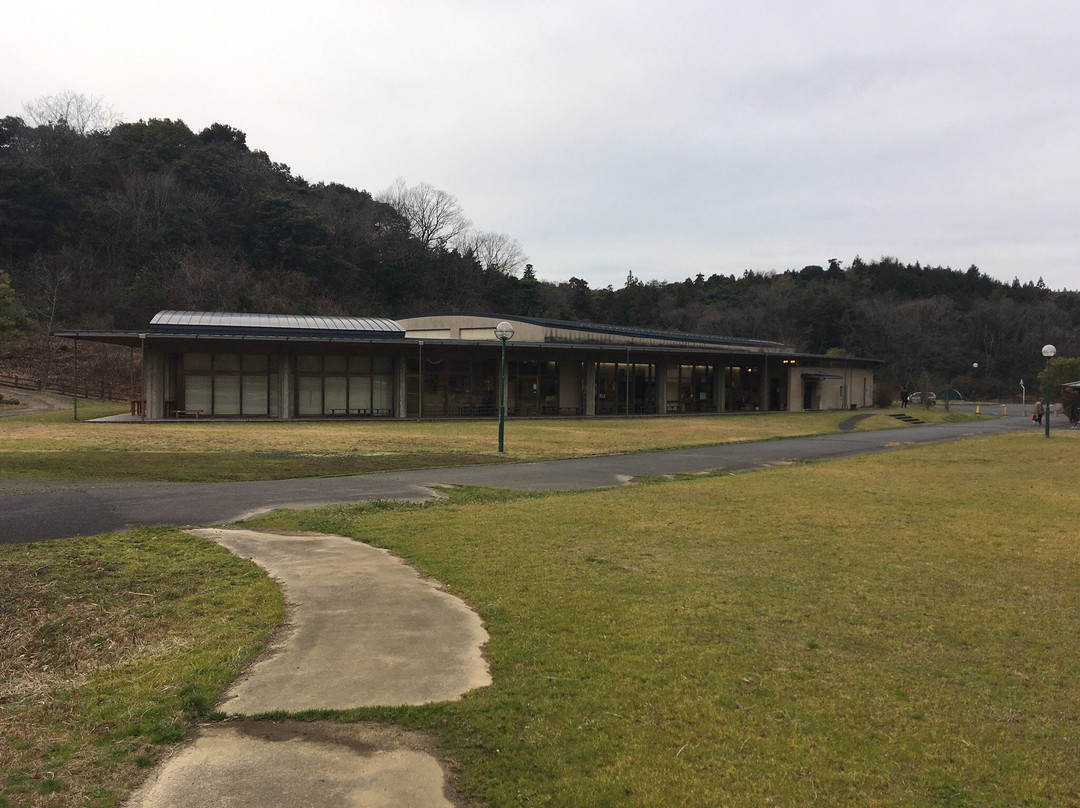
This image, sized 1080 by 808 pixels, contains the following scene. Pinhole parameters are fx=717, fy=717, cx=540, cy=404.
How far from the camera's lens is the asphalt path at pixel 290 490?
9.54 metres

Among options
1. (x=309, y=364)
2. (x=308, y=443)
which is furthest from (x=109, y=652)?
(x=309, y=364)

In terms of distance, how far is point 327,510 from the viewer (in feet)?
34.8

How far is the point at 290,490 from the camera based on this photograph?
12625 millimetres

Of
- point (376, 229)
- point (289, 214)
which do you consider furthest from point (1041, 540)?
point (376, 229)

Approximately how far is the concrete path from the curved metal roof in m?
30.1

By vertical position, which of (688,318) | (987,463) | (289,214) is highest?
(289,214)

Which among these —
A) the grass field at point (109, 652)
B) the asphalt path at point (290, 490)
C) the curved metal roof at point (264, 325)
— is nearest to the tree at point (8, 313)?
the curved metal roof at point (264, 325)

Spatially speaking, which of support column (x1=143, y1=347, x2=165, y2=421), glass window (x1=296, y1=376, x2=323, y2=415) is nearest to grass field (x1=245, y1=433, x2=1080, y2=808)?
support column (x1=143, y1=347, x2=165, y2=421)

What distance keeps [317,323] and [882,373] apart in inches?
2565

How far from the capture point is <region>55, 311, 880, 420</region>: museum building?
33.7 m

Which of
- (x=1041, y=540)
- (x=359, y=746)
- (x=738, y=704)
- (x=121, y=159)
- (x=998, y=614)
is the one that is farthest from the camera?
(x=121, y=159)

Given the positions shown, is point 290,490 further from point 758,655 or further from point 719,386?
point 719,386

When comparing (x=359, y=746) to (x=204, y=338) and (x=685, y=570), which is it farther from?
(x=204, y=338)

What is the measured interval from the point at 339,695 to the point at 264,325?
36093 millimetres
